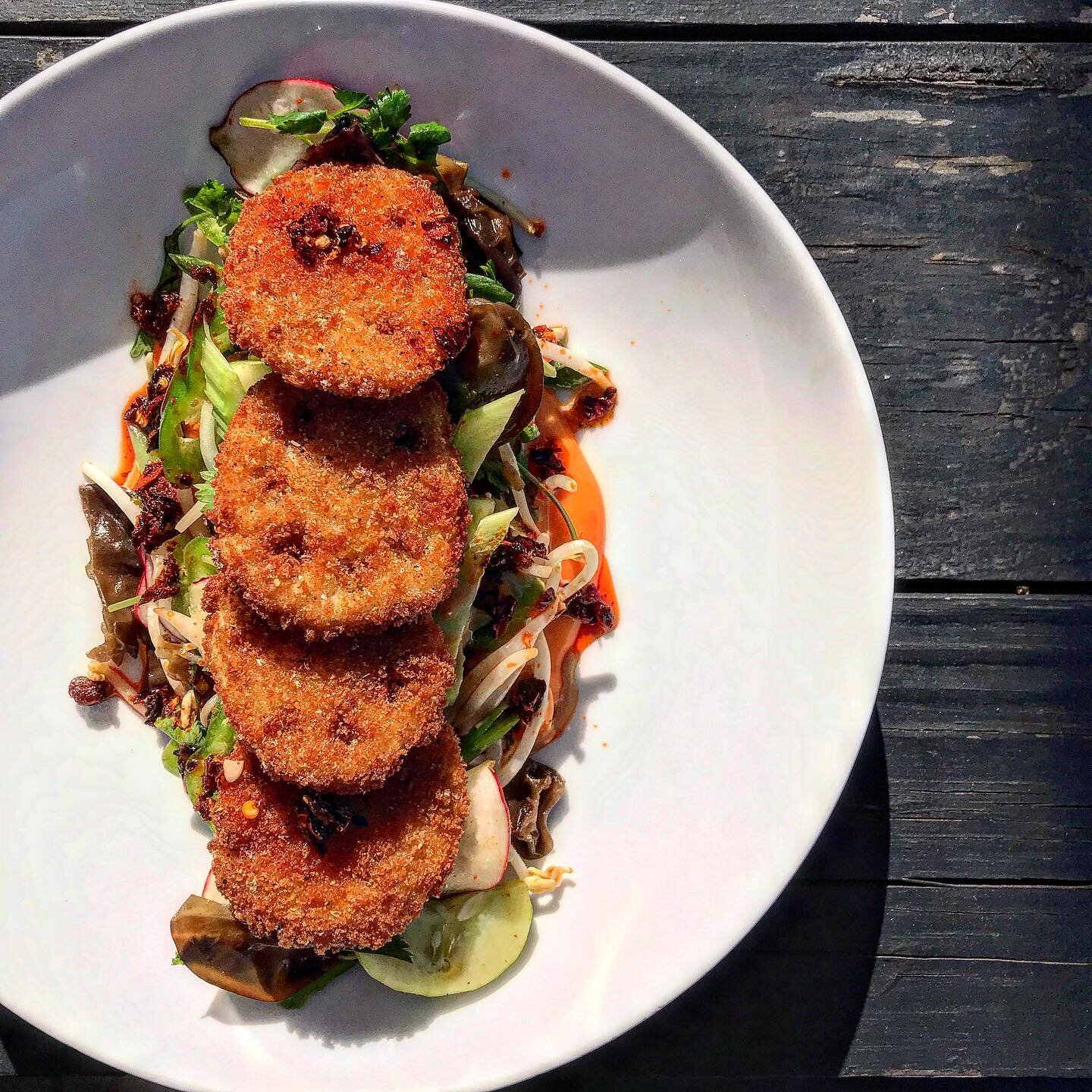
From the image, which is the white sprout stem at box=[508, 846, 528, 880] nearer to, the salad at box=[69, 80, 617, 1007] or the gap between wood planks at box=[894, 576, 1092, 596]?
the salad at box=[69, 80, 617, 1007]

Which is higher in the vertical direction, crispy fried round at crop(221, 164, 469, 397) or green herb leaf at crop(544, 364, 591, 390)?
crispy fried round at crop(221, 164, 469, 397)

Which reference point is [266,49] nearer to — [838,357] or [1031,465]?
[838,357]

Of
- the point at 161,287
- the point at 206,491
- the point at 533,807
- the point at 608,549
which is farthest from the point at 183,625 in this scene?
the point at 608,549

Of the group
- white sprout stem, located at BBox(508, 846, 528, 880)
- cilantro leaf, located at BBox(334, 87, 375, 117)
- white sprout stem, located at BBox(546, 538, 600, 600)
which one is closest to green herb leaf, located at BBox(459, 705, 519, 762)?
white sprout stem, located at BBox(508, 846, 528, 880)

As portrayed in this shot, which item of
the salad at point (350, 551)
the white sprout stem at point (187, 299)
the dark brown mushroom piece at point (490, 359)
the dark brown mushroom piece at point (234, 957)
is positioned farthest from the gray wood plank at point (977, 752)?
the white sprout stem at point (187, 299)

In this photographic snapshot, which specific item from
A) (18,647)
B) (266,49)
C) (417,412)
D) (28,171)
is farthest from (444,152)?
(18,647)

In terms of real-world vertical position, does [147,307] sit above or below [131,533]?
above
